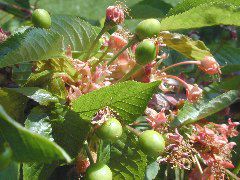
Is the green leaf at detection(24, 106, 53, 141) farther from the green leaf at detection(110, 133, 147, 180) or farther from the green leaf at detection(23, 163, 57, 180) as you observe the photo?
the green leaf at detection(110, 133, 147, 180)

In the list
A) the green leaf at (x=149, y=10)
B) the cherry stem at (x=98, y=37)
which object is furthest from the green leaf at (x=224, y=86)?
the green leaf at (x=149, y=10)

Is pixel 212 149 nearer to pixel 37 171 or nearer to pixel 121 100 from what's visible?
pixel 121 100

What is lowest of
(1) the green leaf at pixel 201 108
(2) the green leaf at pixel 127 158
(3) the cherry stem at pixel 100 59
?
(2) the green leaf at pixel 127 158

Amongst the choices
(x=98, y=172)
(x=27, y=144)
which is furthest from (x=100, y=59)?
(x=27, y=144)

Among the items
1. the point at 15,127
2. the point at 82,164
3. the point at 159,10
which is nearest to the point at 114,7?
the point at 82,164

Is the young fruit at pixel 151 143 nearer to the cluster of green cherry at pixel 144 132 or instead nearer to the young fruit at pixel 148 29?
the cluster of green cherry at pixel 144 132

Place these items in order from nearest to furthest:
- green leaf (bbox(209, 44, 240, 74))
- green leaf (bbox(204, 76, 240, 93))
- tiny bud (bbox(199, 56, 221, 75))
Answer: tiny bud (bbox(199, 56, 221, 75))
green leaf (bbox(204, 76, 240, 93))
green leaf (bbox(209, 44, 240, 74))

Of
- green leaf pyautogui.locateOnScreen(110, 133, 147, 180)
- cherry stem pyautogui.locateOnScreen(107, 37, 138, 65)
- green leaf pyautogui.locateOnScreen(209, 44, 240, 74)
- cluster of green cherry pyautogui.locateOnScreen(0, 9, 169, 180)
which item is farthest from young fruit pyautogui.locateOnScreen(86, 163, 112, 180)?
green leaf pyautogui.locateOnScreen(209, 44, 240, 74)
